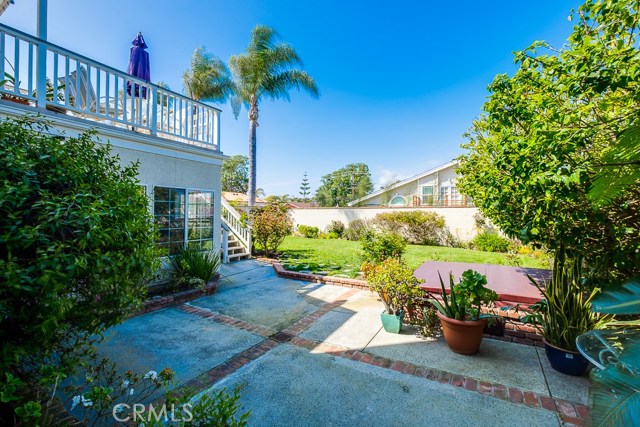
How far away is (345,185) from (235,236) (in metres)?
40.7

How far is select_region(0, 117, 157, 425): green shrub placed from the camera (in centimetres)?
149

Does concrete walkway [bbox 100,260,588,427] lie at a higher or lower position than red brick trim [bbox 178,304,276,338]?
lower

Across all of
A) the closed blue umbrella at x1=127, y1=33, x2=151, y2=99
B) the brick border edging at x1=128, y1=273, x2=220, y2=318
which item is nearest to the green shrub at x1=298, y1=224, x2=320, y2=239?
the brick border edging at x1=128, y1=273, x2=220, y2=318

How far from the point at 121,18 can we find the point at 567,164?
411 inches

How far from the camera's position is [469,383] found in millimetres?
3127

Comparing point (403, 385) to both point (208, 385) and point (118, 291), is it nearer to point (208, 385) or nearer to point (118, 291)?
point (208, 385)

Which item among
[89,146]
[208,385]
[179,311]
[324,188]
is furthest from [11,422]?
[324,188]

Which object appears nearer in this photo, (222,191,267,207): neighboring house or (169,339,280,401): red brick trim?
(169,339,280,401): red brick trim

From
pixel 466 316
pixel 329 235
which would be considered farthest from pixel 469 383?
pixel 329 235

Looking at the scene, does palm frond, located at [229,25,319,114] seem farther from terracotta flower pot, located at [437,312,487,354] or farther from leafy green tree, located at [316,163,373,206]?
leafy green tree, located at [316,163,373,206]

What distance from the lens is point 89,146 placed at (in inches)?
100

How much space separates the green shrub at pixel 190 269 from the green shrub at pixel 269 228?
4.12 metres

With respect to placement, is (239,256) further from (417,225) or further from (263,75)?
(263,75)

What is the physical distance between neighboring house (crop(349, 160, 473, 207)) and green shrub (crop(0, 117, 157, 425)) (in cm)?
1839
